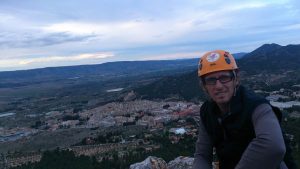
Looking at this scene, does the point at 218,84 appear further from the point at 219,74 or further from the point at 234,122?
the point at 234,122

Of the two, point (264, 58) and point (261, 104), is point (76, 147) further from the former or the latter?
point (264, 58)

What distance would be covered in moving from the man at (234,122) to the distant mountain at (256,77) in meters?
54.5

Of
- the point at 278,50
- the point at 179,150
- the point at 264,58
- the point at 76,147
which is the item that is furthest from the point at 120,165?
the point at 278,50

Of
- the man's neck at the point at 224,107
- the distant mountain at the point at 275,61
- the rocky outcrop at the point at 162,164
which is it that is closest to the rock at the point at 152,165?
the rocky outcrop at the point at 162,164

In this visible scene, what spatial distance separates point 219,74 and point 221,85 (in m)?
0.07

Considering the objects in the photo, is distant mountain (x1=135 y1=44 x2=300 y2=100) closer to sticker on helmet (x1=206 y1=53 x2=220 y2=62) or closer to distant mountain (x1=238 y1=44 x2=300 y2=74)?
distant mountain (x1=238 y1=44 x2=300 y2=74)

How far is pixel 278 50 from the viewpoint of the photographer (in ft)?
310

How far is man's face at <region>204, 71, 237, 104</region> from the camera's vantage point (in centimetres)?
291

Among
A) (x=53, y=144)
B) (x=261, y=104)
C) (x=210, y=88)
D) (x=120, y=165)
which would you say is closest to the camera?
(x=261, y=104)

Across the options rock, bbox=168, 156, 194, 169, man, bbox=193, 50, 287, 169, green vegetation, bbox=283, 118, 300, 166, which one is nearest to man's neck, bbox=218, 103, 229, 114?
man, bbox=193, 50, 287, 169

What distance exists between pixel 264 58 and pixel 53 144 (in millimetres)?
58810

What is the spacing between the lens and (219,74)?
9.54ft

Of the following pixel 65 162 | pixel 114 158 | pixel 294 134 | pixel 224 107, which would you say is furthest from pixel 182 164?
pixel 65 162

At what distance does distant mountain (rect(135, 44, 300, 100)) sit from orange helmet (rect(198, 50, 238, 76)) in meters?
54.7
